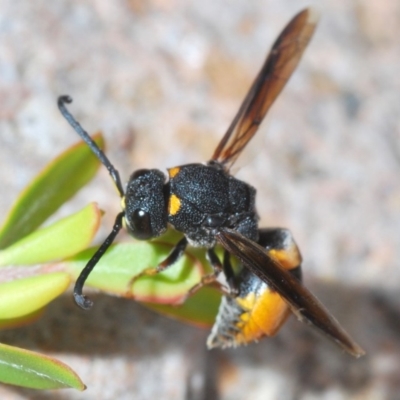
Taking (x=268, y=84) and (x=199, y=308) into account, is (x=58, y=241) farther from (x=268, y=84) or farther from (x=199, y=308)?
(x=268, y=84)

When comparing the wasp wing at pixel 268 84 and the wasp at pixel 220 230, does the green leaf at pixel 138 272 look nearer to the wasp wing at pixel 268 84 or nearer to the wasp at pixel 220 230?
the wasp at pixel 220 230

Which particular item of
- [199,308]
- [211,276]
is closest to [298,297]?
[211,276]

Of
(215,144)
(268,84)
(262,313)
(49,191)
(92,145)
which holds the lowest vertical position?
(262,313)

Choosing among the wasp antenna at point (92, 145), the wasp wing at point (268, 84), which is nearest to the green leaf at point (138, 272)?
the wasp antenna at point (92, 145)

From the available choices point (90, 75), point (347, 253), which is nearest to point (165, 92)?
point (90, 75)

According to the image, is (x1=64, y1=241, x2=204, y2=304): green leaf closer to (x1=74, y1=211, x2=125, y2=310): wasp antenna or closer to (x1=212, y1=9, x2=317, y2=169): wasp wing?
(x1=74, y1=211, x2=125, y2=310): wasp antenna
